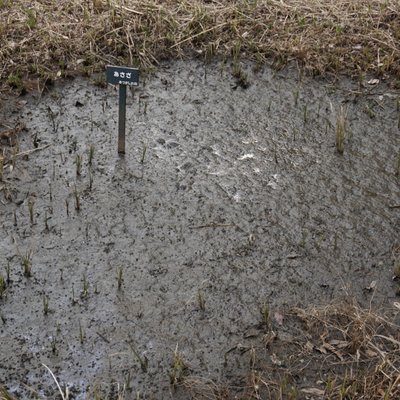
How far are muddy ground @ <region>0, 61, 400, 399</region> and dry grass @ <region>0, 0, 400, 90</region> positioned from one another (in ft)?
0.85

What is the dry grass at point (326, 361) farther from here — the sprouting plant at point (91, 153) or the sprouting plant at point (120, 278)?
the sprouting plant at point (91, 153)

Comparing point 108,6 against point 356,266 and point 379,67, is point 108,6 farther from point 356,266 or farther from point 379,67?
point 356,266

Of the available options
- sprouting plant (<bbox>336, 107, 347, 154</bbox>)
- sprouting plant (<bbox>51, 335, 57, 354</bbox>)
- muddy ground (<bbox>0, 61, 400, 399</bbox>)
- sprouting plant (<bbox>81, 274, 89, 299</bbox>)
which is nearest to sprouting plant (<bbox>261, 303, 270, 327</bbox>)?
muddy ground (<bbox>0, 61, 400, 399</bbox>)

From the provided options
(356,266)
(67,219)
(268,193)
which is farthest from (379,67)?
(67,219)

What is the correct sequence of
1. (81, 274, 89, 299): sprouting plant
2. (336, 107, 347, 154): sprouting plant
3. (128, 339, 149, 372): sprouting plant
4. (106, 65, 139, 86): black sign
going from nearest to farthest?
1. (128, 339, 149, 372): sprouting plant
2. (81, 274, 89, 299): sprouting plant
3. (106, 65, 139, 86): black sign
4. (336, 107, 347, 154): sprouting plant

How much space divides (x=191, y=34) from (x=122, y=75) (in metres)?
1.84

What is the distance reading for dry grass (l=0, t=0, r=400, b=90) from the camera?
5.97m

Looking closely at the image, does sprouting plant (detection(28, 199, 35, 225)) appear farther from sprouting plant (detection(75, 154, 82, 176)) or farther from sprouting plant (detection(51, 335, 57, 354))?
sprouting plant (detection(51, 335, 57, 354))

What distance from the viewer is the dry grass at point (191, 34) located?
5969 mm

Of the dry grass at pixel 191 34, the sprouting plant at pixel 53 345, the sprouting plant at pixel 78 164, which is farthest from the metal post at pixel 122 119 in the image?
the sprouting plant at pixel 53 345

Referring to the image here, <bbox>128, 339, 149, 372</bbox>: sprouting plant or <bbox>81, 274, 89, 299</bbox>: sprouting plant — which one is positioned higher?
<bbox>81, 274, 89, 299</bbox>: sprouting plant

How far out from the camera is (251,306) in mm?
3961

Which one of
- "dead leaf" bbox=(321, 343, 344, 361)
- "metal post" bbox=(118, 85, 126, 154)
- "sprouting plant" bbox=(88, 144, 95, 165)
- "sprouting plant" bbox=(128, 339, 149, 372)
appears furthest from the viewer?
"sprouting plant" bbox=(88, 144, 95, 165)

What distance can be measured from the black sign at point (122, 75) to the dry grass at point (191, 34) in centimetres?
128
